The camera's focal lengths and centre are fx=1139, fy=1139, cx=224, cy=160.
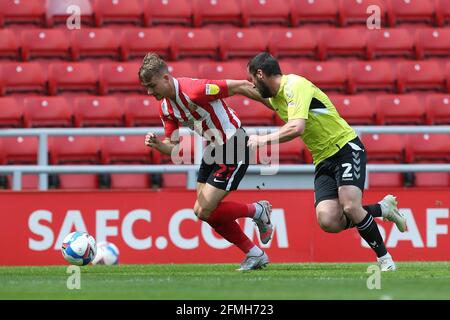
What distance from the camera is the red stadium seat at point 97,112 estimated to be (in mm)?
14016

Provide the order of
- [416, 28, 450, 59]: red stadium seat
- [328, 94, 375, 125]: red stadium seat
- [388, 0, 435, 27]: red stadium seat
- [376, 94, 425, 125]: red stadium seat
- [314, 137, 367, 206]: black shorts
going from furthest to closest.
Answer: [388, 0, 435, 27]: red stadium seat
[416, 28, 450, 59]: red stadium seat
[376, 94, 425, 125]: red stadium seat
[328, 94, 375, 125]: red stadium seat
[314, 137, 367, 206]: black shorts

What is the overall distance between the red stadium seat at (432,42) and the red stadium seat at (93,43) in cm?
419

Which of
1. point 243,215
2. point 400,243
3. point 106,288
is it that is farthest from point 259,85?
point 400,243

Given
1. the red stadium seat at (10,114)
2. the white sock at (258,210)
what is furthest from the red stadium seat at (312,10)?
the white sock at (258,210)

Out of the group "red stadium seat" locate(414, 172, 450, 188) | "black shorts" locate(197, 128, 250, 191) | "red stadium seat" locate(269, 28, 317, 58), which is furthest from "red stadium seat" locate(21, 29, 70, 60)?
"black shorts" locate(197, 128, 250, 191)

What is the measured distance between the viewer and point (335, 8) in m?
16.2

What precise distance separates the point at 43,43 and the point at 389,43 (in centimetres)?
474

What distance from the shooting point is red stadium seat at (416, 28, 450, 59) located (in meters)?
15.8

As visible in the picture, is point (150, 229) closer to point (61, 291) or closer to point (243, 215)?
point (243, 215)

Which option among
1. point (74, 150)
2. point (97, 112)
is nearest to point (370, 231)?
point (74, 150)

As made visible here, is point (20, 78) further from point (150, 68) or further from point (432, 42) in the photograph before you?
point (150, 68)

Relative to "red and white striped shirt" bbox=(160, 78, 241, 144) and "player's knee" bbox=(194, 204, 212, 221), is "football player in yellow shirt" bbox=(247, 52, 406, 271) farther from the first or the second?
"player's knee" bbox=(194, 204, 212, 221)

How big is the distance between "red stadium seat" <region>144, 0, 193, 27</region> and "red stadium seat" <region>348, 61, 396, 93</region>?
260 centimetres

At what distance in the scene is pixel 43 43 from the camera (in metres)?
15.5
